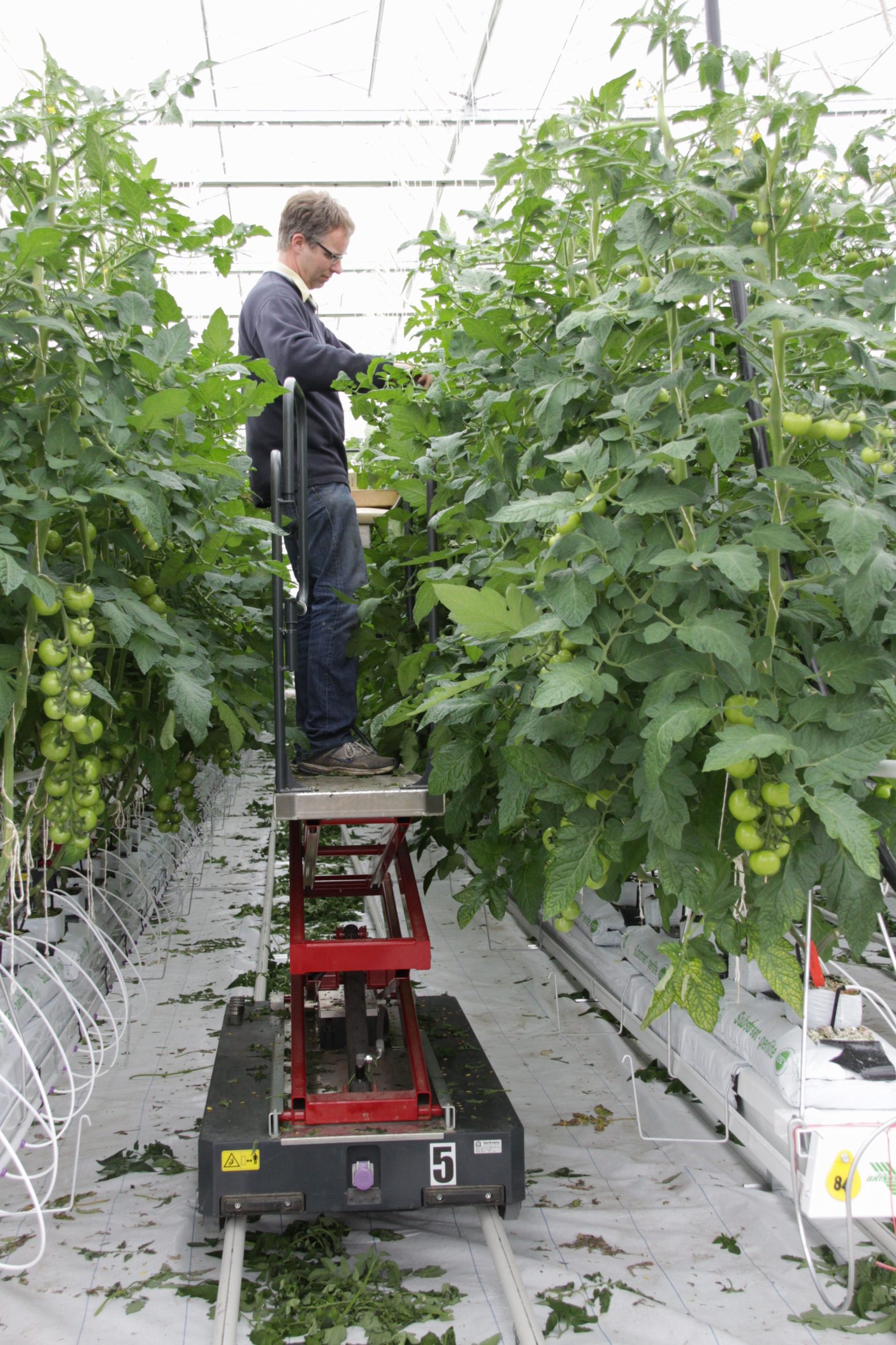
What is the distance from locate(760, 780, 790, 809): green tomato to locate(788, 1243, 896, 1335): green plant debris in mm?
1342

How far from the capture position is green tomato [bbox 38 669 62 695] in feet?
6.19

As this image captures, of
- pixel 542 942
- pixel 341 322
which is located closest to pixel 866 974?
pixel 542 942

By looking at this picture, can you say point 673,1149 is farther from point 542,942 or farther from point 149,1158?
point 542,942

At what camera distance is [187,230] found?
2.51 m

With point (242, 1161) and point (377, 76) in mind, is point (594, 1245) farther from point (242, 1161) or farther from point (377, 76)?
point (377, 76)

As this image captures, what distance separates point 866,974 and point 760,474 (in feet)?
10.9

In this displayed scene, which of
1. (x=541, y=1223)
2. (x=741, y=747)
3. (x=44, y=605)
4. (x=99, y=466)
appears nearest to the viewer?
(x=741, y=747)

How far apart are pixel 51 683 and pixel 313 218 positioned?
6.31ft

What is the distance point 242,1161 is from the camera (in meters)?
2.42

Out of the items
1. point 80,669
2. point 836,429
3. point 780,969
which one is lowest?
point 780,969

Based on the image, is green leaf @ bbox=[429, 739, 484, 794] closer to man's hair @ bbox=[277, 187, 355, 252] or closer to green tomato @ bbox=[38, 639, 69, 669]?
green tomato @ bbox=[38, 639, 69, 669]

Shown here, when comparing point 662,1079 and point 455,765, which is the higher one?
point 455,765

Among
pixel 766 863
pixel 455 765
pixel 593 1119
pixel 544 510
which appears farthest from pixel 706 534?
pixel 593 1119

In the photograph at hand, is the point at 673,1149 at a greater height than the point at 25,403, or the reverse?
the point at 25,403
